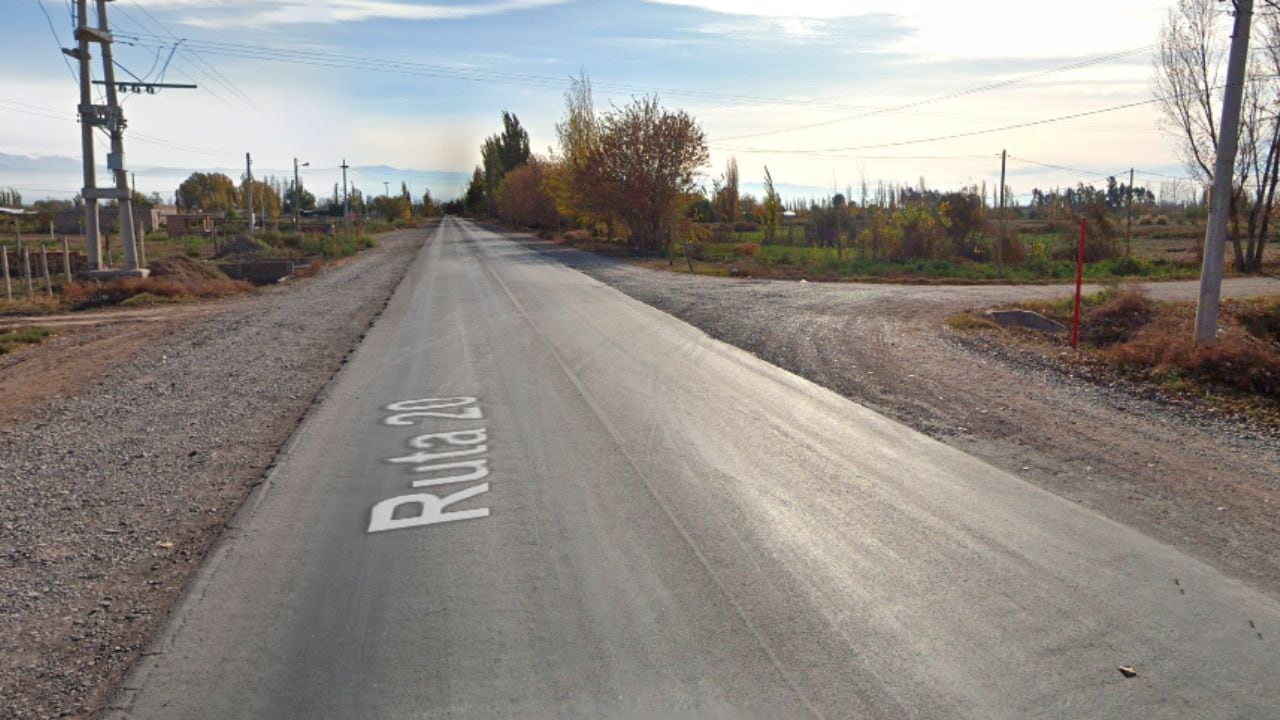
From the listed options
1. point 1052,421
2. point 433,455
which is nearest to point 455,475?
point 433,455

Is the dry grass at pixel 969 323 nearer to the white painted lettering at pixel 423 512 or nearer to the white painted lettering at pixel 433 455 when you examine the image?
the white painted lettering at pixel 433 455

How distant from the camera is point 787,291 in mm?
23438

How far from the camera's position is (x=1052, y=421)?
9.15 meters

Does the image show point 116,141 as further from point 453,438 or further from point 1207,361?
point 1207,361

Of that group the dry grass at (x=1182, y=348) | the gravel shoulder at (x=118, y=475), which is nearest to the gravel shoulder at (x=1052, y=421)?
the dry grass at (x=1182, y=348)

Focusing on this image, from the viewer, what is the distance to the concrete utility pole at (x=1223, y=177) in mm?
11469

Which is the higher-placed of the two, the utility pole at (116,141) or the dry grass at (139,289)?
the utility pole at (116,141)

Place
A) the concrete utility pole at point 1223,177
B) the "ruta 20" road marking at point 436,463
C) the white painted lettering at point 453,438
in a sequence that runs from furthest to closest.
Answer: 1. the concrete utility pole at point 1223,177
2. the white painted lettering at point 453,438
3. the "ruta 20" road marking at point 436,463

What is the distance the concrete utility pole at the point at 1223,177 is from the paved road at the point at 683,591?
5.57 metres

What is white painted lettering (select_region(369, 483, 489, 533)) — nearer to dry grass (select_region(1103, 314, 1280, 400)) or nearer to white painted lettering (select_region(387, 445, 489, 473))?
white painted lettering (select_region(387, 445, 489, 473))

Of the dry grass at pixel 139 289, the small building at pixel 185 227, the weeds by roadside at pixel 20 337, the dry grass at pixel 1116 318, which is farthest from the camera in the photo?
the small building at pixel 185 227

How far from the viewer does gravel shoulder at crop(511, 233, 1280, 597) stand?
624 cm

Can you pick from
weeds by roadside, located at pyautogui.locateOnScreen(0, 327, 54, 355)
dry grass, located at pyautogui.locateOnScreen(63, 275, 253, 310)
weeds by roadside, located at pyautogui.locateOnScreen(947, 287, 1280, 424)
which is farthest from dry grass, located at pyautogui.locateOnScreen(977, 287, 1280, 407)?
dry grass, located at pyautogui.locateOnScreen(63, 275, 253, 310)

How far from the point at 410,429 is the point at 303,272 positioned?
26.9m
